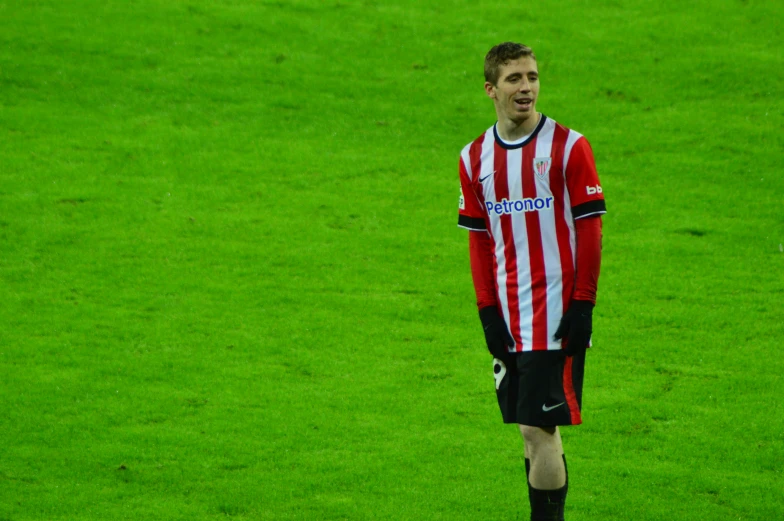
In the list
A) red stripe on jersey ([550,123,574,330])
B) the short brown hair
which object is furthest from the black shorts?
the short brown hair

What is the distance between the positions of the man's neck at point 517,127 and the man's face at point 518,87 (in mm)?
34

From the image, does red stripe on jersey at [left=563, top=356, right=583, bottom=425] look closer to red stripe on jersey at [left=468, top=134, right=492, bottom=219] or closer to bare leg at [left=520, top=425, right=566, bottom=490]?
bare leg at [left=520, top=425, right=566, bottom=490]

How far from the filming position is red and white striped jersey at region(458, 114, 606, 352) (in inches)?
172

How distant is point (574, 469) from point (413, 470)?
3.19ft

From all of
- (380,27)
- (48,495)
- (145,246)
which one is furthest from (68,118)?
(48,495)

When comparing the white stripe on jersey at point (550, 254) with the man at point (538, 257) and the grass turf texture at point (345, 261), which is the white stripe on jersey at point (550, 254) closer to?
the man at point (538, 257)

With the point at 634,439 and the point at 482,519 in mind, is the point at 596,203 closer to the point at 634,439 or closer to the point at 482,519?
the point at 482,519

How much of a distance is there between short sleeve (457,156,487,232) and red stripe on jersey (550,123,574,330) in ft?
1.31

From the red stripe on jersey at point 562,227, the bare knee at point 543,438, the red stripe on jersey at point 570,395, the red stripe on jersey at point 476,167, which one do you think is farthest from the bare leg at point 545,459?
the red stripe on jersey at point 476,167

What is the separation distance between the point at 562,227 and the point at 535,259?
0.19 metres

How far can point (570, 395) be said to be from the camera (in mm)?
4441

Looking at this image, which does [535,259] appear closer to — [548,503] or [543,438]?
[543,438]

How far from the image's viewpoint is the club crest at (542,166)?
4.39m

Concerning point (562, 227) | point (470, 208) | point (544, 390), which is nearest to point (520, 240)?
point (562, 227)
